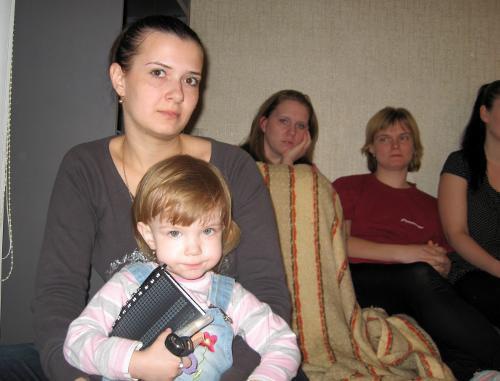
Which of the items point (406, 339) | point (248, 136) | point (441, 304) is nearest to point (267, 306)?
point (406, 339)

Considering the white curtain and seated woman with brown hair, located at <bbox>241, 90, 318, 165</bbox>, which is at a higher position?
the white curtain

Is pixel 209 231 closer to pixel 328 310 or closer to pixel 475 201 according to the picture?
pixel 328 310

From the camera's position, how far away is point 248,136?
2.12m

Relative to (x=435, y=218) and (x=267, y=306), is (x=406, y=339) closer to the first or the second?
(x=267, y=306)

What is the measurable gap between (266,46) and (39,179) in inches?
53.1

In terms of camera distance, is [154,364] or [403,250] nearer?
[154,364]

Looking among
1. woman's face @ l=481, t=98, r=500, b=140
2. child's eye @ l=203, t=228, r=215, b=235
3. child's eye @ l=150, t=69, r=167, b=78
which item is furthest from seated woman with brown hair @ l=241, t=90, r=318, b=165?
child's eye @ l=203, t=228, r=215, b=235

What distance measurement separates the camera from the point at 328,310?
1189 millimetres

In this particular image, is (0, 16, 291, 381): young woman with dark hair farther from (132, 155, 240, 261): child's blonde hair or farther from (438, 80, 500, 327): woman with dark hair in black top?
(438, 80, 500, 327): woman with dark hair in black top

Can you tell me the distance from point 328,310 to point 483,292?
633 mm

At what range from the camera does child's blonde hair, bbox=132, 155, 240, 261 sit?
74 centimetres

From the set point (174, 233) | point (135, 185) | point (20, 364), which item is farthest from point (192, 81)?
point (20, 364)

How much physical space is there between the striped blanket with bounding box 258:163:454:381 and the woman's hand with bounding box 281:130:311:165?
59 cm

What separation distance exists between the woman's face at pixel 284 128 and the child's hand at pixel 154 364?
4.43 feet
